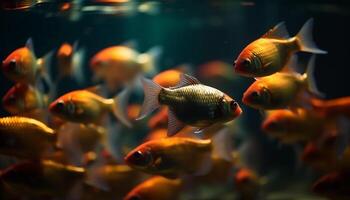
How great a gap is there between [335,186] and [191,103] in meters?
2.84

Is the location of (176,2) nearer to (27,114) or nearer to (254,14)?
(254,14)

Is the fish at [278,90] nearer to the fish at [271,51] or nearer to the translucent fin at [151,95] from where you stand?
the fish at [271,51]

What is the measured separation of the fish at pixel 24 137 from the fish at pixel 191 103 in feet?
4.62

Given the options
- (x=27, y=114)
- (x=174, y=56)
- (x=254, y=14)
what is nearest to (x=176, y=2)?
(x=254, y=14)

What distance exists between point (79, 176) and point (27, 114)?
0.95m

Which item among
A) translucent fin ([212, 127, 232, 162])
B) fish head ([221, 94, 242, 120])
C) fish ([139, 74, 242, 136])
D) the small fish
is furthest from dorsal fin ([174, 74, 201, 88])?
the small fish

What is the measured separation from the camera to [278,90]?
151 inches

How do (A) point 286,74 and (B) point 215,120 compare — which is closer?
(B) point 215,120

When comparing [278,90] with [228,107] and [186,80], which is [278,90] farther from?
[186,80]

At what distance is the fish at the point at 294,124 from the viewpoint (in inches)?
220

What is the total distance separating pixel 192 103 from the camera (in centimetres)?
325

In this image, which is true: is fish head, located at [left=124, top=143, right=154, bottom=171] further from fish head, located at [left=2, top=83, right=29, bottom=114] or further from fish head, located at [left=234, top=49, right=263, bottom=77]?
fish head, located at [left=2, top=83, right=29, bottom=114]

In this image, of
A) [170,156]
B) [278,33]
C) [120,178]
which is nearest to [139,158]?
[170,156]

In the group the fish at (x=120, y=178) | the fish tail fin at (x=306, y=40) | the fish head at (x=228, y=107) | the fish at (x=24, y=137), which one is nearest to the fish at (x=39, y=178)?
the fish at (x=24, y=137)
